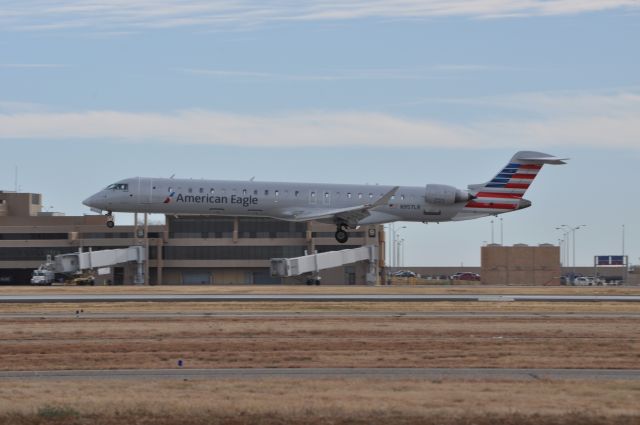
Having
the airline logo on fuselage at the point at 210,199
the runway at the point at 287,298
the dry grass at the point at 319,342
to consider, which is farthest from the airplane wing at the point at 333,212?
the dry grass at the point at 319,342

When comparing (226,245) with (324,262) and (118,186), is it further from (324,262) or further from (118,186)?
(118,186)

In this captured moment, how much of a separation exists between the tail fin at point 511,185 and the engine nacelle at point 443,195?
1349 millimetres

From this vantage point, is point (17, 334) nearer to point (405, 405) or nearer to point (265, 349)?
point (265, 349)

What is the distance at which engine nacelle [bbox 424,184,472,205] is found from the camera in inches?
2876

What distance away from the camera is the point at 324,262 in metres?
105

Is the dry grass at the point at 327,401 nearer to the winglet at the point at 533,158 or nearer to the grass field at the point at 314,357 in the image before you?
the grass field at the point at 314,357

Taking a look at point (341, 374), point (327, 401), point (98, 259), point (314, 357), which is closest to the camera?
point (327, 401)

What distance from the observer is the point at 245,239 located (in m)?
118

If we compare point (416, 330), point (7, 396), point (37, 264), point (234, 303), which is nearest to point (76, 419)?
point (7, 396)

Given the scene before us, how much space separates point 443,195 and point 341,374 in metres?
47.4

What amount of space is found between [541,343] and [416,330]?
557cm

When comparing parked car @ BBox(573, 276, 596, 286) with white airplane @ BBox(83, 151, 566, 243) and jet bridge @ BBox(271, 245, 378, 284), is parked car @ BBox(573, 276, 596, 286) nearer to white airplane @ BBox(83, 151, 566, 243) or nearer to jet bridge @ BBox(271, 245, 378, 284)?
jet bridge @ BBox(271, 245, 378, 284)

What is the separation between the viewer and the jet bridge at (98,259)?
102062 mm

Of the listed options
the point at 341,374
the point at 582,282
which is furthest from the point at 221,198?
the point at 582,282
